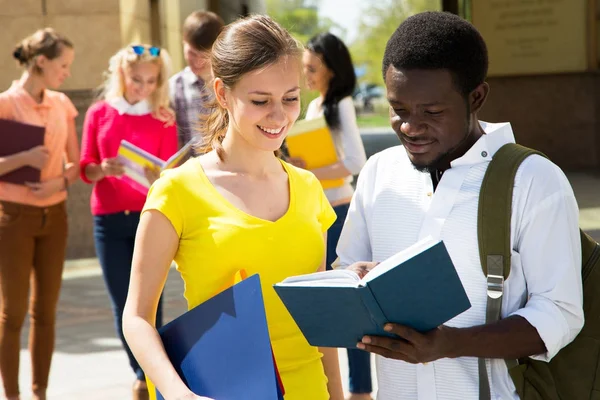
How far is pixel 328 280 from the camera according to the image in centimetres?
217

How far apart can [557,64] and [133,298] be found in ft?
51.5

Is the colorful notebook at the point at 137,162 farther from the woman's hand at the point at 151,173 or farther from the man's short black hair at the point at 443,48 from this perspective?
the man's short black hair at the point at 443,48

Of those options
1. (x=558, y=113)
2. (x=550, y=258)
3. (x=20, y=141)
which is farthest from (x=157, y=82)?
(x=558, y=113)

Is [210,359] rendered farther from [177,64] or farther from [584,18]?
[584,18]

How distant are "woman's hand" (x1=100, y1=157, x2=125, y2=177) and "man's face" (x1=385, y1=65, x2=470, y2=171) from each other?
130 inches

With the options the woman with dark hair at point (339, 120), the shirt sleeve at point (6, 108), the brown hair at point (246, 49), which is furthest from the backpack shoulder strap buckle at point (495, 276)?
the shirt sleeve at point (6, 108)

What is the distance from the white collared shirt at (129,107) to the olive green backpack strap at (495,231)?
366 cm

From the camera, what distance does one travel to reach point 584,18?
1702 centimetres

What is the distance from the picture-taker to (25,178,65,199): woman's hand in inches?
222

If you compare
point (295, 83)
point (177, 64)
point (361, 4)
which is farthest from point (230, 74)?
point (361, 4)

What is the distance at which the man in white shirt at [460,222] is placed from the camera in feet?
7.34

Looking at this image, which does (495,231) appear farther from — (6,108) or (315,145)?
(6,108)

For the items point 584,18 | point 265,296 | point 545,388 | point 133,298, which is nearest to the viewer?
point 545,388

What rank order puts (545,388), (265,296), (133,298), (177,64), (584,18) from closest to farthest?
(545,388)
(133,298)
(265,296)
(177,64)
(584,18)
